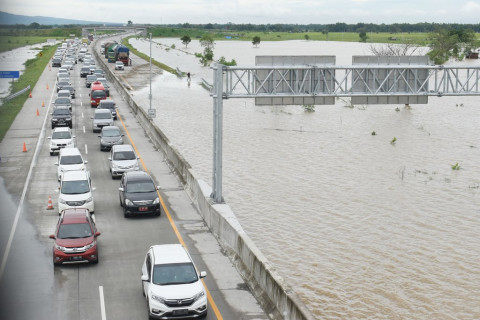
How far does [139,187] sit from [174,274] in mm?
10177


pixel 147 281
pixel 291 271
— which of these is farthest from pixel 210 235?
pixel 147 281

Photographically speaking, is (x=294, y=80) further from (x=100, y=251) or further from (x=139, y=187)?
(x=100, y=251)

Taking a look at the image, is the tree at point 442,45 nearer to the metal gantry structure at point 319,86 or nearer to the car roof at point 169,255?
the metal gantry structure at point 319,86

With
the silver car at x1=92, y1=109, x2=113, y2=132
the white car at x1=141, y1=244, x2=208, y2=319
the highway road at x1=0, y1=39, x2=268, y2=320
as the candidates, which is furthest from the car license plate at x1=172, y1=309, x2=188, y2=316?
the silver car at x1=92, y1=109, x2=113, y2=132

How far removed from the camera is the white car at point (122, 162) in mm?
31578

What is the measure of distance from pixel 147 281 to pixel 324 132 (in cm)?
4079

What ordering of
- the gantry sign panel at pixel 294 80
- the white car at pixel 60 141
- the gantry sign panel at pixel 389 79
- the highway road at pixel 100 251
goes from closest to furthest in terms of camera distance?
the highway road at pixel 100 251 < the gantry sign panel at pixel 294 80 < the gantry sign panel at pixel 389 79 < the white car at pixel 60 141

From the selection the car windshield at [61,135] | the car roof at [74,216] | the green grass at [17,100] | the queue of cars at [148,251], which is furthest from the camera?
the green grass at [17,100]

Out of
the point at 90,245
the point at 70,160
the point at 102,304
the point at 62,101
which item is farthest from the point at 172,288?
the point at 62,101

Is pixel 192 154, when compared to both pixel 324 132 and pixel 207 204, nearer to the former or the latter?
pixel 324 132

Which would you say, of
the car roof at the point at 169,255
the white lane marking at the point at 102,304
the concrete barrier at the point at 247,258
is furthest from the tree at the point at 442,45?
the white lane marking at the point at 102,304

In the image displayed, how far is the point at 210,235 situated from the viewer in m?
23.0

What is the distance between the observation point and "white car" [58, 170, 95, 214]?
976 inches

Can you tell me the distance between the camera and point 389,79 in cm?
2708
